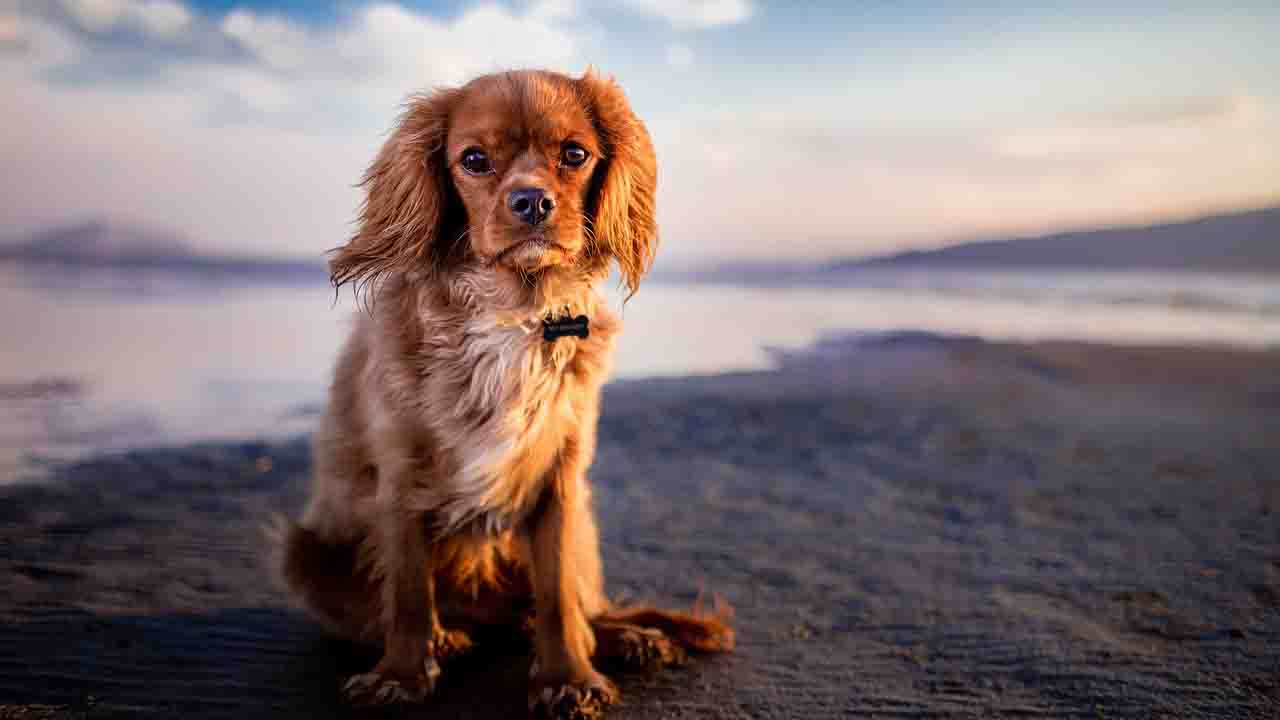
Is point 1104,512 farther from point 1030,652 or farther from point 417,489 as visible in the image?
point 417,489

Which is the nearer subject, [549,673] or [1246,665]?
[549,673]

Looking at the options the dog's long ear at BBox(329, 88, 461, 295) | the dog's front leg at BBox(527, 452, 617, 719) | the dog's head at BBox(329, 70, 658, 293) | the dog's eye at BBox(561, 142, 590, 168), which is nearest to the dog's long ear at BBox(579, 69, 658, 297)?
the dog's head at BBox(329, 70, 658, 293)

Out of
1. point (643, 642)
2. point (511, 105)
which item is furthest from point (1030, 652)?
point (511, 105)

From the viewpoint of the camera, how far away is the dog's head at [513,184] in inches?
101

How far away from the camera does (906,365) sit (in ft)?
34.7

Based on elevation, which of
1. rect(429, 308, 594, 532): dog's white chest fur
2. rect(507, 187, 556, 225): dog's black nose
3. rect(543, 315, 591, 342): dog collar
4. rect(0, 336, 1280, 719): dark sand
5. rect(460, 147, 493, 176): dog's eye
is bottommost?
rect(0, 336, 1280, 719): dark sand

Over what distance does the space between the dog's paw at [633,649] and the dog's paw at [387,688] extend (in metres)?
0.66

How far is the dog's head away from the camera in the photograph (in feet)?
8.45

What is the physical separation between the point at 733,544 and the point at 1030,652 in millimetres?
1760

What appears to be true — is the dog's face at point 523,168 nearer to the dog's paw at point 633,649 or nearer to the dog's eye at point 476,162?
the dog's eye at point 476,162

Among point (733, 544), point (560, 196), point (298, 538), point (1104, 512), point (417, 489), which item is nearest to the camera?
point (560, 196)

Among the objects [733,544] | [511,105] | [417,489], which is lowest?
[733,544]

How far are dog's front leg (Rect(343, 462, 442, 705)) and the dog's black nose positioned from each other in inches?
36.8

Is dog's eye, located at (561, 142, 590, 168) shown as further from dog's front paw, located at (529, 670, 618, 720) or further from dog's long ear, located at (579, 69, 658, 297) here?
dog's front paw, located at (529, 670, 618, 720)
